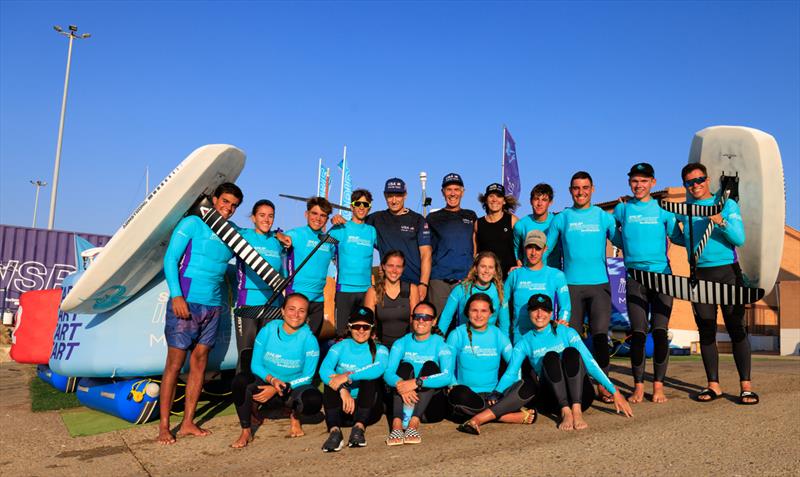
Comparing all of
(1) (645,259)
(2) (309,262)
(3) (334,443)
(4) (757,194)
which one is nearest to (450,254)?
(2) (309,262)

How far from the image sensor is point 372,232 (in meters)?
5.28

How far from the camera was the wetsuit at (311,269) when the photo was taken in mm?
5012

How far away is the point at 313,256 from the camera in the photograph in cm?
507

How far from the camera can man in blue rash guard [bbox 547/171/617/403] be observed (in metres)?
4.85

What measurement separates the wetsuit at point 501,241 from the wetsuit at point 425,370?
121 centimetres

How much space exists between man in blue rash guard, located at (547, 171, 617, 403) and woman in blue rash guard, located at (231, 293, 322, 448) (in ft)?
7.51

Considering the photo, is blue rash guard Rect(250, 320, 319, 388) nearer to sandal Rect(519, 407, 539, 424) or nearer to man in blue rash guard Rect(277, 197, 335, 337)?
man in blue rash guard Rect(277, 197, 335, 337)

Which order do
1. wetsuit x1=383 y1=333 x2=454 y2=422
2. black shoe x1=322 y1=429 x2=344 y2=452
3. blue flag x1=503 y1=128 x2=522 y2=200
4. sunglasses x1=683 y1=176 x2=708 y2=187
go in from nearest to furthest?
black shoe x1=322 y1=429 x2=344 y2=452, wetsuit x1=383 y1=333 x2=454 y2=422, sunglasses x1=683 y1=176 x2=708 y2=187, blue flag x1=503 y1=128 x2=522 y2=200

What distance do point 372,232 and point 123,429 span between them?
2.68m

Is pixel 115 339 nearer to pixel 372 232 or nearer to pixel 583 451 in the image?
pixel 372 232

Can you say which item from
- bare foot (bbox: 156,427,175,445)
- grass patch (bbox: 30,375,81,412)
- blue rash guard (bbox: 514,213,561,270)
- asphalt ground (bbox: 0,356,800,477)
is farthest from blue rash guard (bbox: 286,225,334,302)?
grass patch (bbox: 30,375,81,412)

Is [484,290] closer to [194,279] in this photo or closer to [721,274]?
[721,274]

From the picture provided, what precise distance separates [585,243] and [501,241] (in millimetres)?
790

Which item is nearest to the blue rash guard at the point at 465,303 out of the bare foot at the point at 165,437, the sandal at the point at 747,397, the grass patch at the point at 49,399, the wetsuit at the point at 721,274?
the wetsuit at the point at 721,274
